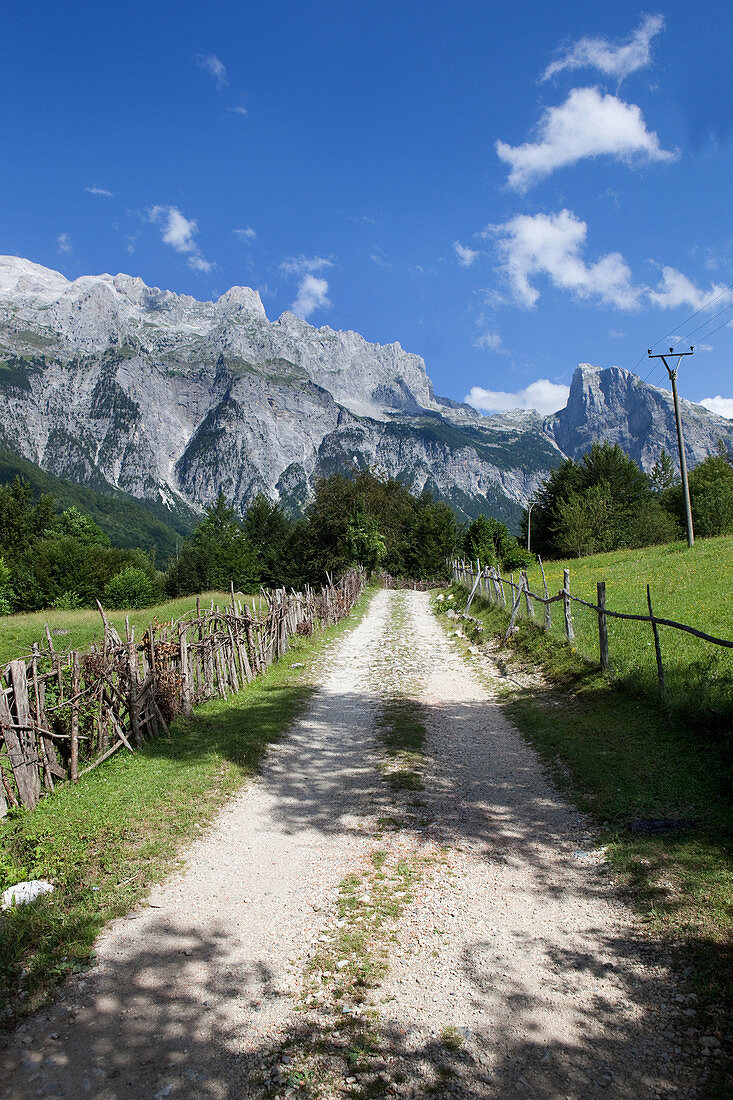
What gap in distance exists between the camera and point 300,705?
474 inches

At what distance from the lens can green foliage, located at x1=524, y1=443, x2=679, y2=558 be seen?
48469mm

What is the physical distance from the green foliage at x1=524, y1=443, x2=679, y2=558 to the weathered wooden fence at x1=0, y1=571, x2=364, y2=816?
41.4m

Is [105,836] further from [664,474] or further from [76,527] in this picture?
[664,474]

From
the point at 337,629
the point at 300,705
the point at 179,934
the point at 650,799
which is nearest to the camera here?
the point at 179,934

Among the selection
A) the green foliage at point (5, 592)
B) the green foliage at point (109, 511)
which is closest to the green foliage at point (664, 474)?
the green foliage at point (5, 592)

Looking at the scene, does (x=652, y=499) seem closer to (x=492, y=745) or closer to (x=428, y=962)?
(x=492, y=745)

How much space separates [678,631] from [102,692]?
11.0 metres

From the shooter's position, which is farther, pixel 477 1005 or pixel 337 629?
pixel 337 629

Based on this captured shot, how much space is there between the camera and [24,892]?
4.84m

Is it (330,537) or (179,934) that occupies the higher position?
(330,537)

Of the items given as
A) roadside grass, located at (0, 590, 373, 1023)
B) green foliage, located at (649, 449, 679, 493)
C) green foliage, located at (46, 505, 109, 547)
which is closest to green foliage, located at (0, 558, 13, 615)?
green foliage, located at (46, 505, 109, 547)

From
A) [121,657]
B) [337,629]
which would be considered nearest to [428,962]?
[121,657]

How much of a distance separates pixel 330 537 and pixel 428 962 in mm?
46120

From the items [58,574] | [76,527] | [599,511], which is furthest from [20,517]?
[599,511]
